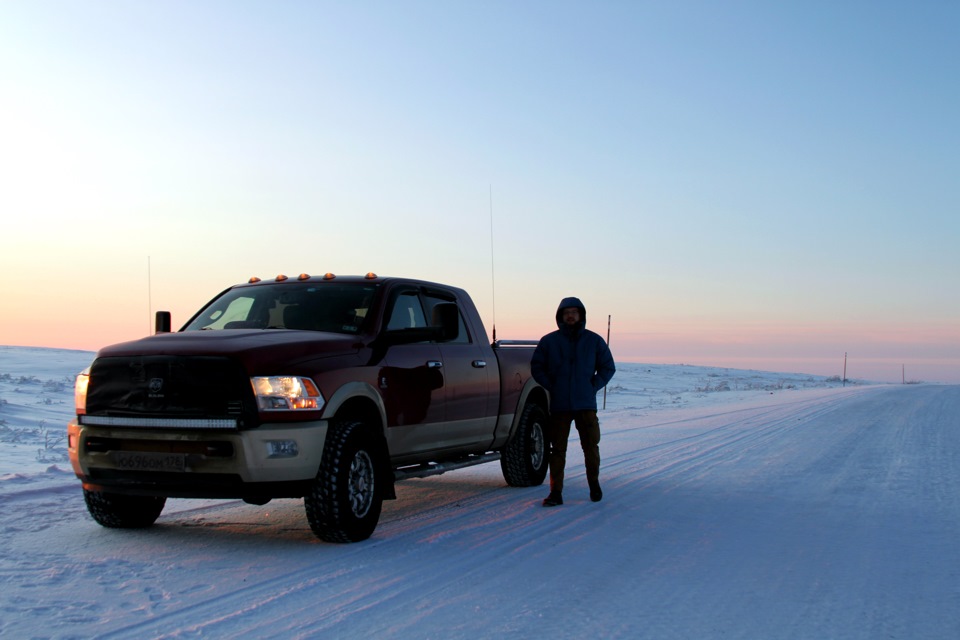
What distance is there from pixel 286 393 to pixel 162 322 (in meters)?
2.27

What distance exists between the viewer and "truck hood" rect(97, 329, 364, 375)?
251 inches

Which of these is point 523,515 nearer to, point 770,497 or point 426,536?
point 426,536

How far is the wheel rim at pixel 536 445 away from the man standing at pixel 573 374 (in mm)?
1069

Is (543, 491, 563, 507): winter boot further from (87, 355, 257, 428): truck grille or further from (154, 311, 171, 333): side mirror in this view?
(154, 311, 171, 333): side mirror

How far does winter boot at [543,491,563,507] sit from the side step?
2.61 ft

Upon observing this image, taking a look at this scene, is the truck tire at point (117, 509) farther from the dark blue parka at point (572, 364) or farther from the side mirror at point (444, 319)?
the dark blue parka at point (572, 364)

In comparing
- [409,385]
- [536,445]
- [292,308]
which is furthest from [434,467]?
[536,445]

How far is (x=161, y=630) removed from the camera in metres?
4.57

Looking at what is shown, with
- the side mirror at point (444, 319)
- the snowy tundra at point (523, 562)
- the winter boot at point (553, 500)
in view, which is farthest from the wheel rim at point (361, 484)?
the winter boot at point (553, 500)

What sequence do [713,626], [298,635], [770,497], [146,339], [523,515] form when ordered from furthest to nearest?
[770,497] → [523,515] → [146,339] → [713,626] → [298,635]

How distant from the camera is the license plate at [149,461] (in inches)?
249

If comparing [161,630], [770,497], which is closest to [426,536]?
[161,630]

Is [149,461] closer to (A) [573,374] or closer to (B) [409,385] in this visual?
(B) [409,385]

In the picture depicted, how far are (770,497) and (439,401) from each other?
11.4ft
